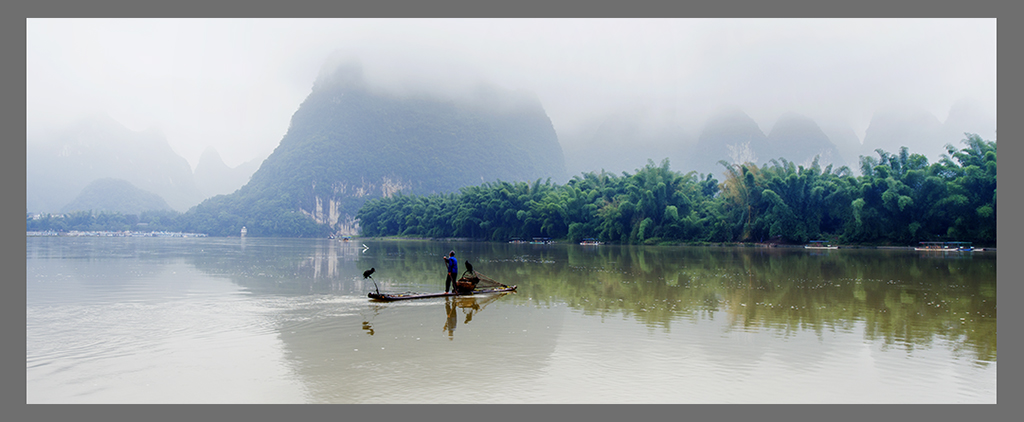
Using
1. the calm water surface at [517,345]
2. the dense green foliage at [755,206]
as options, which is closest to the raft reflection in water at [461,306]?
the calm water surface at [517,345]

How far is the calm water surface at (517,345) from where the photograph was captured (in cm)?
755

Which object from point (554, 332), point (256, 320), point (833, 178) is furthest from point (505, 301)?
point (833, 178)

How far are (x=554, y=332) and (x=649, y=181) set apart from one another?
5284 centimetres

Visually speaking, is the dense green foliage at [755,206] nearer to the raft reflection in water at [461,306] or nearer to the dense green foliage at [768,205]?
the dense green foliage at [768,205]

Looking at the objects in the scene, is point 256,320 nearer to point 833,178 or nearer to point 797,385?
point 797,385

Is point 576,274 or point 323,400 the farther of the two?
point 576,274

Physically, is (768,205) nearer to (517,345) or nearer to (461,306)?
(461,306)

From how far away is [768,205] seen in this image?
54125 mm

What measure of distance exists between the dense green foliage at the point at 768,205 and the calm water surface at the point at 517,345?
95.7 feet

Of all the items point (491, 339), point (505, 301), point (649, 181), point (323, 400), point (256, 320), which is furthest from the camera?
point (649, 181)

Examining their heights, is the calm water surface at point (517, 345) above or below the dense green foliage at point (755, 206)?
below

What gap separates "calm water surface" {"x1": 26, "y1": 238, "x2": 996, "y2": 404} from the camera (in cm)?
755

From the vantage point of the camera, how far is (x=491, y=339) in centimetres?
1053

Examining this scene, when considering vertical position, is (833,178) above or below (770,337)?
above
